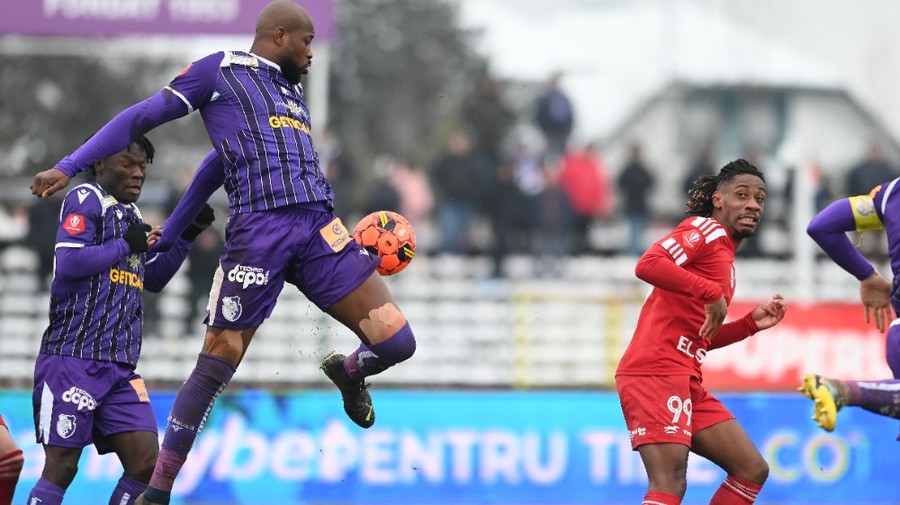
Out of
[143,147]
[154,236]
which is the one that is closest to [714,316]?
[154,236]

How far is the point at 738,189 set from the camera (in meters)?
7.58

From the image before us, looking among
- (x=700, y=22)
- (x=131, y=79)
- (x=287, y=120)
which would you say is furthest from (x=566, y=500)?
(x=131, y=79)

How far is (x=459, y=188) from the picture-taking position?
54.2 ft

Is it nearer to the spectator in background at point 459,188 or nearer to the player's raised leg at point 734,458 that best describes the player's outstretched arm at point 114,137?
the player's raised leg at point 734,458

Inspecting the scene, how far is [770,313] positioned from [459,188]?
9222 mm

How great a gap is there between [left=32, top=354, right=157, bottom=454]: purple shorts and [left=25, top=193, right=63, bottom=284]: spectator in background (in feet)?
26.8

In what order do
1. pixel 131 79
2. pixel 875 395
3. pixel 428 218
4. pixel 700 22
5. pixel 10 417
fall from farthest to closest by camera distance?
pixel 131 79
pixel 700 22
pixel 428 218
pixel 10 417
pixel 875 395

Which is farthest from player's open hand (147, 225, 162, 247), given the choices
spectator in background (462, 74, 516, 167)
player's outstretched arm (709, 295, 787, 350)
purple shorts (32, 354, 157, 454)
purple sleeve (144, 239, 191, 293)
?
spectator in background (462, 74, 516, 167)

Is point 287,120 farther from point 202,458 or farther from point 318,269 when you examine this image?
point 202,458

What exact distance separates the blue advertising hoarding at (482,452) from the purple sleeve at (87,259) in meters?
4.96

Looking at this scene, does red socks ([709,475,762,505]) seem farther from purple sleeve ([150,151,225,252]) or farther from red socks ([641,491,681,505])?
purple sleeve ([150,151,225,252])

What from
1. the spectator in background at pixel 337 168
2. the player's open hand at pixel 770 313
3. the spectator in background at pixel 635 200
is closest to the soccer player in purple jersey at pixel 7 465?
the player's open hand at pixel 770 313

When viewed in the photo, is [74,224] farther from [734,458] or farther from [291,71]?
[734,458]

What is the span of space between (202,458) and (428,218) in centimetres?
628
